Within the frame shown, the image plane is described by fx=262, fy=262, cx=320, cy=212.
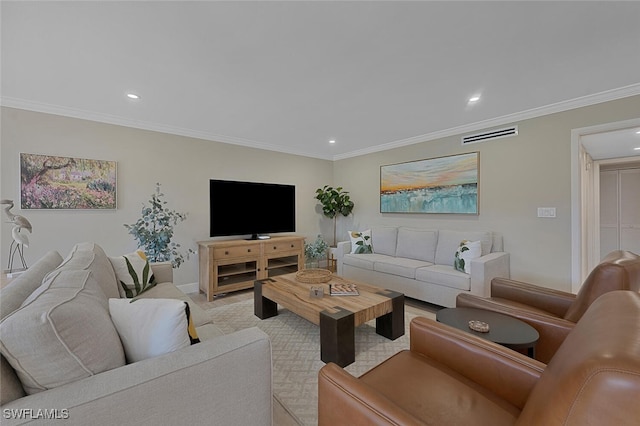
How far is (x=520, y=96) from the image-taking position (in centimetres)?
266

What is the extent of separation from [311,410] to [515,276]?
9.77ft

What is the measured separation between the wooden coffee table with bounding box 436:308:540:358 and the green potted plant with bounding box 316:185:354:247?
3.33 m

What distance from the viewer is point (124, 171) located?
330cm

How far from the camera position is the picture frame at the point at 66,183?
277 cm

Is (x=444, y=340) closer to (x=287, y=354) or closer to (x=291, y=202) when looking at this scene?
(x=287, y=354)

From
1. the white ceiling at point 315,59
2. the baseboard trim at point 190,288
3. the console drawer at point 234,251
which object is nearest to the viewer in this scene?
the white ceiling at point 315,59

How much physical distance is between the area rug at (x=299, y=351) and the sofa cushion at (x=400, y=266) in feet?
1.71

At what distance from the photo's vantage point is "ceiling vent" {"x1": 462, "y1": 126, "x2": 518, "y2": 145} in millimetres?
3240

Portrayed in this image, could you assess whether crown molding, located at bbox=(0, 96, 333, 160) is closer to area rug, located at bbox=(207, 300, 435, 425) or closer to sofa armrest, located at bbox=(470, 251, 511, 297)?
area rug, located at bbox=(207, 300, 435, 425)

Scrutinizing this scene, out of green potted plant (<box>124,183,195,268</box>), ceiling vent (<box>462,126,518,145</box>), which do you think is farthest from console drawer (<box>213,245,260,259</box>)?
ceiling vent (<box>462,126,518,145</box>)

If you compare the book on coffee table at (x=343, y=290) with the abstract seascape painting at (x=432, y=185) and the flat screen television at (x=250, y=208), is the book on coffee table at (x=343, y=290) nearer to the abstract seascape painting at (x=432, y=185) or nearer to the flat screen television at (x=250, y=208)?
the flat screen television at (x=250, y=208)

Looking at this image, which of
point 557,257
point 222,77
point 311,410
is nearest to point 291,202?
point 222,77

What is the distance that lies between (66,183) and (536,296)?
4.75 metres

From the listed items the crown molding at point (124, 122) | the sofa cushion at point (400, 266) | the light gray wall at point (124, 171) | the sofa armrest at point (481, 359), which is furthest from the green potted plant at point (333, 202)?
the sofa armrest at point (481, 359)
